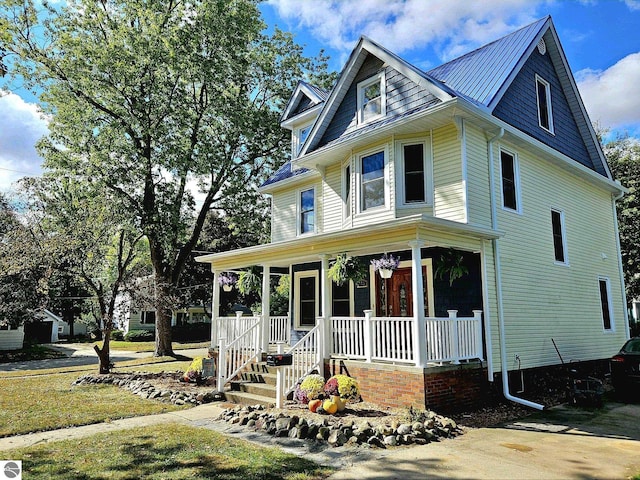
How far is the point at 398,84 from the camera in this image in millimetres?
11438

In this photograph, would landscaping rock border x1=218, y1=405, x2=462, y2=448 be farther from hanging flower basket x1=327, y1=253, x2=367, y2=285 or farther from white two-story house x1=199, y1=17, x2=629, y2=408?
hanging flower basket x1=327, y1=253, x2=367, y2=285

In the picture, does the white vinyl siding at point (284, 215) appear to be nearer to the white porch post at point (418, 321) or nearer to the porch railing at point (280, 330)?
the porch railing at point (280, 330)

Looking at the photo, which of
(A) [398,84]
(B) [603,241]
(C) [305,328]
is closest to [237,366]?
(C) [305,328]

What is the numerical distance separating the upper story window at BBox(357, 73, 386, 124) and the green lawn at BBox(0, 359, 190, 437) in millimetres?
8752

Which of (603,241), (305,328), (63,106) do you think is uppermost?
(63,106)

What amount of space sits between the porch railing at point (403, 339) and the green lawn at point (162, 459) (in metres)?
3.35

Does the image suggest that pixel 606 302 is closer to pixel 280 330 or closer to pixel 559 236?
pixel 559 236

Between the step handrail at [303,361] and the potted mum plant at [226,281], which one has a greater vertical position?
the potted mum plant at [226,281]

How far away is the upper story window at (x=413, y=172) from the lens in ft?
35.4

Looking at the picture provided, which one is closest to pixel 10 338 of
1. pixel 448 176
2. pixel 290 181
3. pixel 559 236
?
pixel 290 181

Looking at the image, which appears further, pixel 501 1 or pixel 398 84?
pixel 398 84

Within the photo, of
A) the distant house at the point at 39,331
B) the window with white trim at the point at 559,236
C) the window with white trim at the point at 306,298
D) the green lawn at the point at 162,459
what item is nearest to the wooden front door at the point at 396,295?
the window with white trim at the point at 306,298

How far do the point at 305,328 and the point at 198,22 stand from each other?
14.5 metres

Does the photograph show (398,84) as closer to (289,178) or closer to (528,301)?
(289,178)
